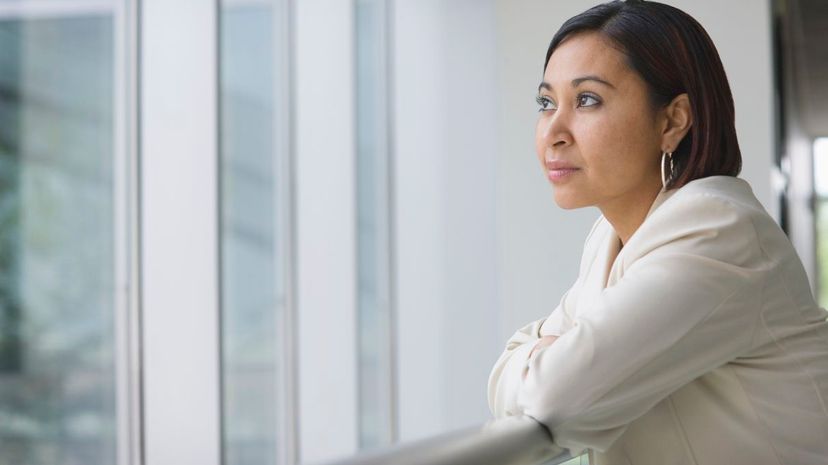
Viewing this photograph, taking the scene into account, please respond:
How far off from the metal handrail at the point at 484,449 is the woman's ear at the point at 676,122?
0.55 meters

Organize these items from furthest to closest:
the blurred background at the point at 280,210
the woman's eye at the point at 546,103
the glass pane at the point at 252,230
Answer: the glass pane at the point at 252,230 < the blurred background at the point at 280,210 < the woman's eye at the point at 546,103

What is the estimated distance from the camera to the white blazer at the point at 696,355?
1.14 m

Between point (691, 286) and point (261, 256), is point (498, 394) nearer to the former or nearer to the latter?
point (691, 286)

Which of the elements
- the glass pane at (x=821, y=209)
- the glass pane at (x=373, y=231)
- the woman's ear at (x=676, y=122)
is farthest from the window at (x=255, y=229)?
the glass pane at (x=821, y=209)

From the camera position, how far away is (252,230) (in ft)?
16.4

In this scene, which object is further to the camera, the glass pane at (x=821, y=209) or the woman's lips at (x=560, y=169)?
the glass pane at (x=821, y=209)

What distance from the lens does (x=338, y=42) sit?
5.68m

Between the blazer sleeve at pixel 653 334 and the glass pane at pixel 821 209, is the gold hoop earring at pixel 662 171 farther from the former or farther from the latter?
the glass pane at pixel 821 209

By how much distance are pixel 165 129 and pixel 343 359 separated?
6.36 ft

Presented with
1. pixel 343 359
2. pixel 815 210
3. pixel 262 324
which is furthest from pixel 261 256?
pixel 815 210

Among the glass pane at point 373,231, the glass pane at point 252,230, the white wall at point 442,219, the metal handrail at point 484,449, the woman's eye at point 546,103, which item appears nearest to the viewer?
the metal handrail at point 484,449

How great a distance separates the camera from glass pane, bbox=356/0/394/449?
6.09 m

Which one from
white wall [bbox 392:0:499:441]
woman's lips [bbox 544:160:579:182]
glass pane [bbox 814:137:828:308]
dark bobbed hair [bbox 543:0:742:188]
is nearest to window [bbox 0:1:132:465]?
white wall [bbox 392:0:499:441]

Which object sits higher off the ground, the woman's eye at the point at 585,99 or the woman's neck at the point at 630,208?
the woman's eye at the point at 585,99
